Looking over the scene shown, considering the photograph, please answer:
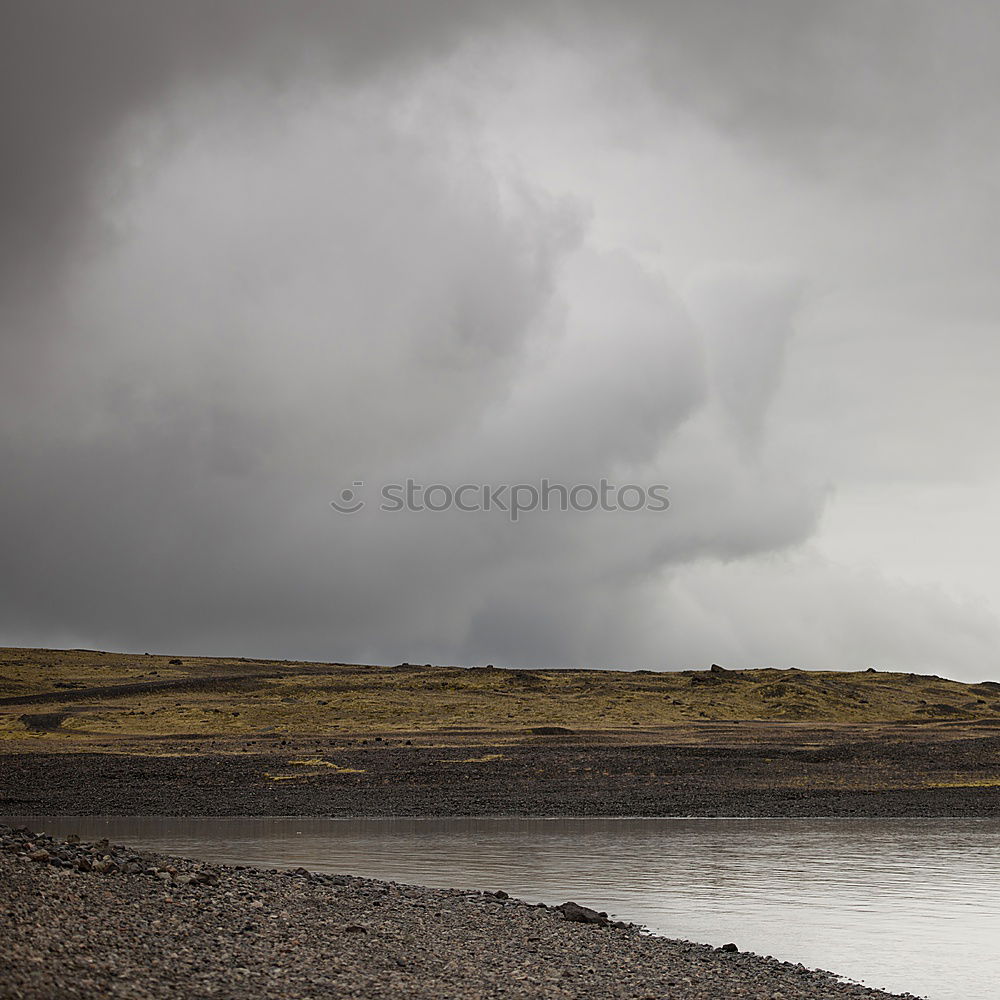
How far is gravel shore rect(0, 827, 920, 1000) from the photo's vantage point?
11.4m

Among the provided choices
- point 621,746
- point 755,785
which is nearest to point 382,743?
point 621,746

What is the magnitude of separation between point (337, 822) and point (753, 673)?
3340 inches

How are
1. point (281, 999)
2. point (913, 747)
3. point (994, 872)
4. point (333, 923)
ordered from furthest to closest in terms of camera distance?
point (913, 747), point (994, 872), point (333, 923), point (281, 999)

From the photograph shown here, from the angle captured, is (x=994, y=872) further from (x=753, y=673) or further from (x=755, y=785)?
Answer: (x=753, y=673)

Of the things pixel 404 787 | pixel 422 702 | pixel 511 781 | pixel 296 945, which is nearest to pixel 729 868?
pixel 296 945

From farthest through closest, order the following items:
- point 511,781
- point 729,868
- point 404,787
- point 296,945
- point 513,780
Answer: point 513,780 → point 511,781 → point 404,787 → point 729,868 → point 296,945

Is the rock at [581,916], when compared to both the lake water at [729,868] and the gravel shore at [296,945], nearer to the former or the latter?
the gravel shore at [296,945]

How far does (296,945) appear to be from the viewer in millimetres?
13531

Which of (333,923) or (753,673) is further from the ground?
(753,673)

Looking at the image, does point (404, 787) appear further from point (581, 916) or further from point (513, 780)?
point (581, 916)

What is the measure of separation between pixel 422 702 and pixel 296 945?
68.7 metres

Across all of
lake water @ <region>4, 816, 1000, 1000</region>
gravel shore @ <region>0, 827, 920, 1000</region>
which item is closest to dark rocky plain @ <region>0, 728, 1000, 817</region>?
lake water @ <region>4, 816, 1000, 1000</region>

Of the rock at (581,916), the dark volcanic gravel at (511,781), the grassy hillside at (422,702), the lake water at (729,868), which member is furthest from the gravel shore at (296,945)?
the grassy hillside at (422,702)

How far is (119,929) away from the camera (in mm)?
12836
